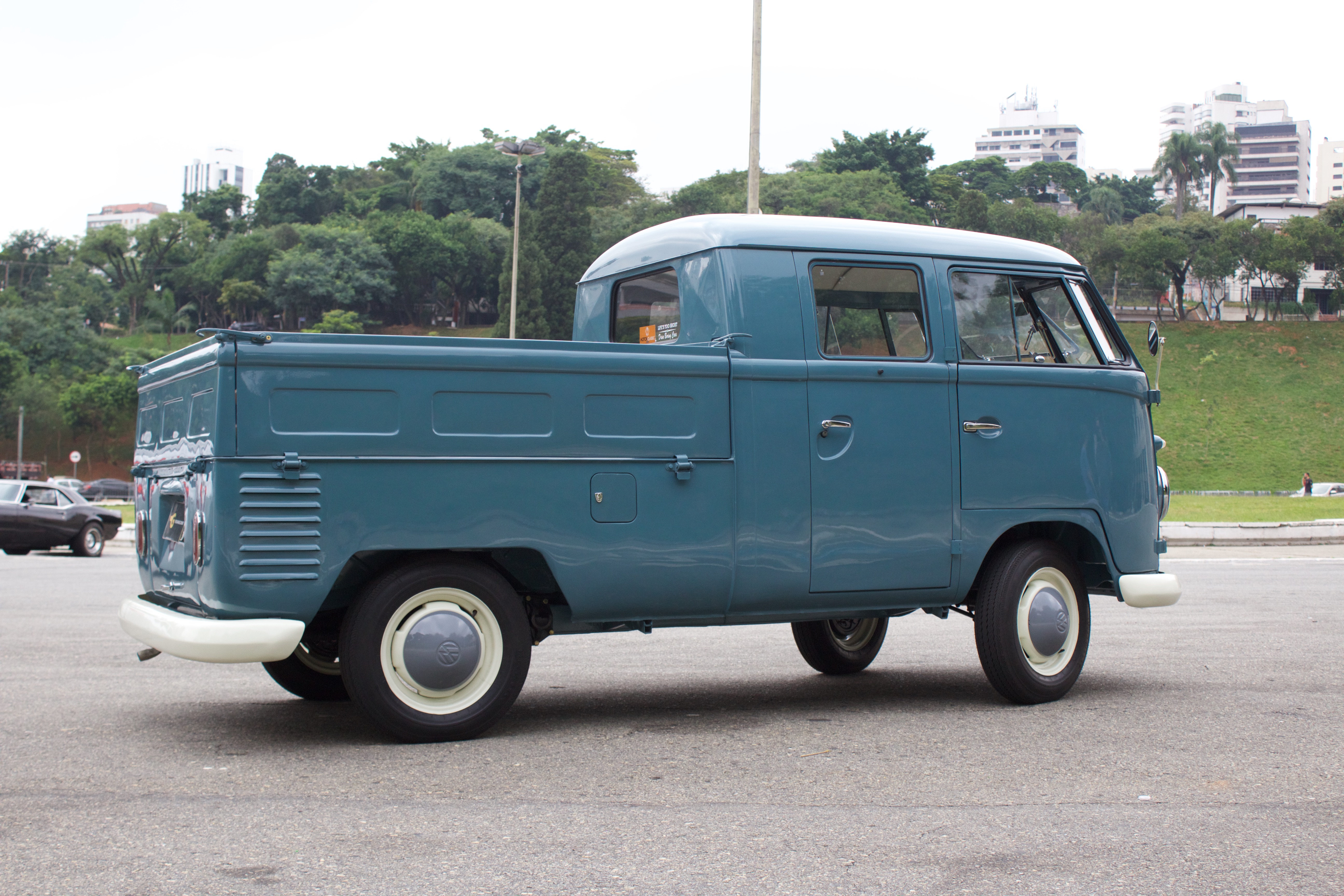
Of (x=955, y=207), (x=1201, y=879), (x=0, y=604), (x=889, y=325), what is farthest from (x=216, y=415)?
(x=955, y=207)

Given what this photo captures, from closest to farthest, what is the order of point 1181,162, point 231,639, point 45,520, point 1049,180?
point 231,639
point 45,520
point 1181,162
point 1049,180

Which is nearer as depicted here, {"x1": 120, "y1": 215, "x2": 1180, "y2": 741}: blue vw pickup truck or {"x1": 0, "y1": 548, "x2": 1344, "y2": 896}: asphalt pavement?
{"x1": 0, "y1": 548, "x2": 1344, "y2": 896}: asphalt pavement

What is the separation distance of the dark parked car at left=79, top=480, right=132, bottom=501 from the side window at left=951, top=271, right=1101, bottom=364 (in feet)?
210

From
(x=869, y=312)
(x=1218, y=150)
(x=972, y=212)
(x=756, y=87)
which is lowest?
(x=869, y=312)

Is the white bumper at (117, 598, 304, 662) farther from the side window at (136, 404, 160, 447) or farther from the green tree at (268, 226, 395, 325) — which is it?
the green tree at (268, 226, 395, 325)

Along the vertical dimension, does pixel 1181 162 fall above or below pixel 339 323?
above

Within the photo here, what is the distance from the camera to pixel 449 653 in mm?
5434

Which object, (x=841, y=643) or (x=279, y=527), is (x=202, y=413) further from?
(x=841, y=643)

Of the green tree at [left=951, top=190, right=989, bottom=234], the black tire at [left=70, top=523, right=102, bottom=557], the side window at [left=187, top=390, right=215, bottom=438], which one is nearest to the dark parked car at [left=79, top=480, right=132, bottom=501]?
the black tire at [left=70, top=523, right=102, bottom=557]

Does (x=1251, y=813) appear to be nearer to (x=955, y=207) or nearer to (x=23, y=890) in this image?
(x=23, y=890)

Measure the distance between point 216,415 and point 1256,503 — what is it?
3409 centimetres

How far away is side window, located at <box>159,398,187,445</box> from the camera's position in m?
5.54

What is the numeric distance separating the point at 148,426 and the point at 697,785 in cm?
337

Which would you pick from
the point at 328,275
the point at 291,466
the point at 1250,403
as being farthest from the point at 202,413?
Answer: the point at 328,275
